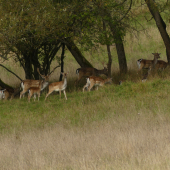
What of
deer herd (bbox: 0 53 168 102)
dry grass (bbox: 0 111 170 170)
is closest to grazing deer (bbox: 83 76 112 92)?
deer herd (bbox: 0 53 168 102)

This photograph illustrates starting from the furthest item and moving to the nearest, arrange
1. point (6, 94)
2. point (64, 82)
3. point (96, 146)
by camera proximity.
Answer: point (6, 94) < point (64, 82) < point (96, 146)

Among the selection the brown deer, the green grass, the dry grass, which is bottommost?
the dry grass

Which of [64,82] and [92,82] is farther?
[92,82]

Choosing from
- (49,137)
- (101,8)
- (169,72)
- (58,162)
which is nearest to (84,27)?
(101,8)

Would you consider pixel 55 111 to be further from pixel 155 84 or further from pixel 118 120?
pixel 155 84

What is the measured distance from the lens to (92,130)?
26.9ft

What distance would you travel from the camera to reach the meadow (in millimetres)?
5926

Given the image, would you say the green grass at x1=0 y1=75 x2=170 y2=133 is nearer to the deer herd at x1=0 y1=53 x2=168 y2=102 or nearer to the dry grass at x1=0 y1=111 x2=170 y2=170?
the deer herd at x1=0 y1=53 x2=168 y2=102

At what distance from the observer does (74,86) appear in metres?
15.9

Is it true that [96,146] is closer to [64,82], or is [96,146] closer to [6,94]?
[64,82]

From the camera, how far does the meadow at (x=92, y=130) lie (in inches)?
233

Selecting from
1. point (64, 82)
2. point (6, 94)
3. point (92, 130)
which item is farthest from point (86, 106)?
point (6, 94)

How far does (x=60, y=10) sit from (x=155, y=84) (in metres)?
4.21

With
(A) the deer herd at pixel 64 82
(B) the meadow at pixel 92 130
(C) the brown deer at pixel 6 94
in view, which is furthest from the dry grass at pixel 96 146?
(C) the brown deer at pixel 6 94
